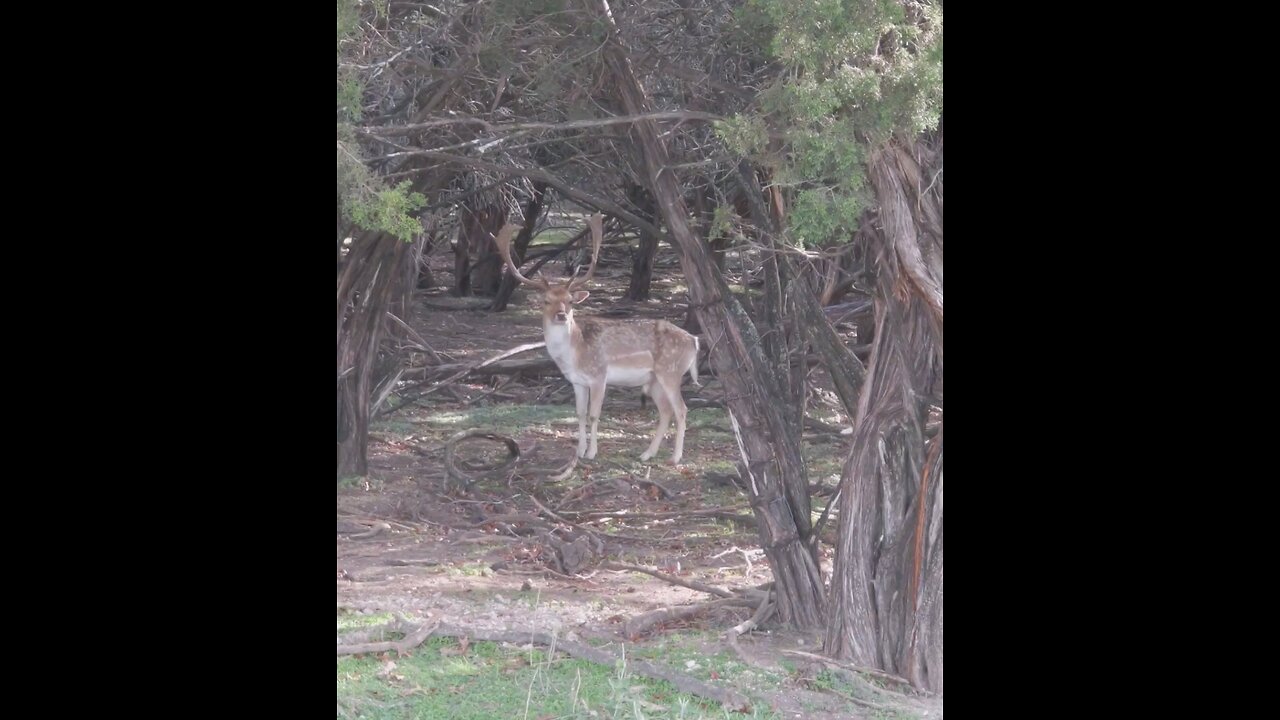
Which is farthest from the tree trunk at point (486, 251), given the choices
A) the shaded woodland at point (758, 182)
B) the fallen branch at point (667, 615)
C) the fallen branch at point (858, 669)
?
the fallen branch at point (858, 669)

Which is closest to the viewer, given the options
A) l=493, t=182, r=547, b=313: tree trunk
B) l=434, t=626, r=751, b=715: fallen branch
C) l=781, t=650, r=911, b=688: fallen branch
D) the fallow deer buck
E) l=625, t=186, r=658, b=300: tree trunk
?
l=434, t=626, r=751, b=715: fallen branch

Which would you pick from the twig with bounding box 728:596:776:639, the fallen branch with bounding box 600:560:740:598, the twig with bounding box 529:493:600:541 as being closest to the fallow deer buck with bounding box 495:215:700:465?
the twig with bounding box 529:493:600:541

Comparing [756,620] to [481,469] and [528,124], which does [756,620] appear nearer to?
[528,124]

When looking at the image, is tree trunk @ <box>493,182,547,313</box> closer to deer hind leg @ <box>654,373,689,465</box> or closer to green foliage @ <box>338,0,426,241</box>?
deer hind leg @ <box>654,373,689,465</box>

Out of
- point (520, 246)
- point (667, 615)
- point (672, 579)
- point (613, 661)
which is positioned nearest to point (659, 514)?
point (672, 579)

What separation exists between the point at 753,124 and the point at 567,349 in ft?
15.9

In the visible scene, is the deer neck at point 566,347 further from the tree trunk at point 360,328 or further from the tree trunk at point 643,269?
the tree trunk at point 360,328

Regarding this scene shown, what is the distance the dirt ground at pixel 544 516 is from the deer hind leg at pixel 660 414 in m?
0.08

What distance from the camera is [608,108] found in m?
4.68

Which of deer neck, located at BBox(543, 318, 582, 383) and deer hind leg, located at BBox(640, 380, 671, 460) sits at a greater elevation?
deer neck, located at BBox(543, 318, 582, 383)

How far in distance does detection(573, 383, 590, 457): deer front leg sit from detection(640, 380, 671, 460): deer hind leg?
420mm

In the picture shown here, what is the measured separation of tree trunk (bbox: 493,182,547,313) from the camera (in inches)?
296

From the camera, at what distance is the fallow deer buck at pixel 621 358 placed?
27.3 ft

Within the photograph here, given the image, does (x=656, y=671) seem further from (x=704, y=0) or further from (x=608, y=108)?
(x=704, y=0)
